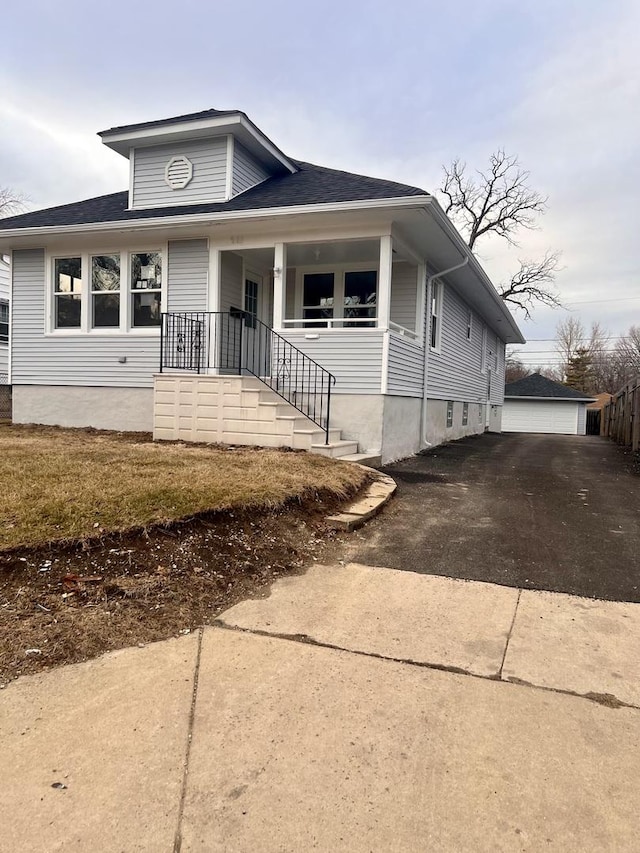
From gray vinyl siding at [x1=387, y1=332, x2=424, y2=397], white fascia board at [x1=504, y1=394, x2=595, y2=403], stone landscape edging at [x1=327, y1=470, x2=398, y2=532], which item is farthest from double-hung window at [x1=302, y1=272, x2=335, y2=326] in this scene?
white fascia board at [x1=504, y1=394, x2=595, y2=403]

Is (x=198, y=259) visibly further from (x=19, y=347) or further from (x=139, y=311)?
(x=19, y=347)

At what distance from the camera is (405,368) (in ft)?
31.1

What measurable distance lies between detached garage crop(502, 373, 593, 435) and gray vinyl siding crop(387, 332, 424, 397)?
23.9 m

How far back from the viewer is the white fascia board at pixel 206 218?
7758 mm

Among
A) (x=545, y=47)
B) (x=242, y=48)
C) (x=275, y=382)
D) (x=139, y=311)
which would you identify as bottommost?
(x=275, y=382)

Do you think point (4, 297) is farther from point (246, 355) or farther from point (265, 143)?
point (246, 355)

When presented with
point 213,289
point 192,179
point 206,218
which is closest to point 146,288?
point 213,289

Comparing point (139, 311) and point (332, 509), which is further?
point (139, 311)

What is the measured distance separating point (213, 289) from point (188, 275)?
0.61 meters

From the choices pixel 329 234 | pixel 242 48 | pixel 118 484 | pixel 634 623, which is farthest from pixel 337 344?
pixel 242 48

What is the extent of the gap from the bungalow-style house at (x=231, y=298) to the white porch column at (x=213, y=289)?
0.04m

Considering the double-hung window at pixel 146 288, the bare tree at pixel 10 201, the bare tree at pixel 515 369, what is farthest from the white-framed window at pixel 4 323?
the bare tree at pixel 515 369

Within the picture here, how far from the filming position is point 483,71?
11.6 metres

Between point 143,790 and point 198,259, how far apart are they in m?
9.30
